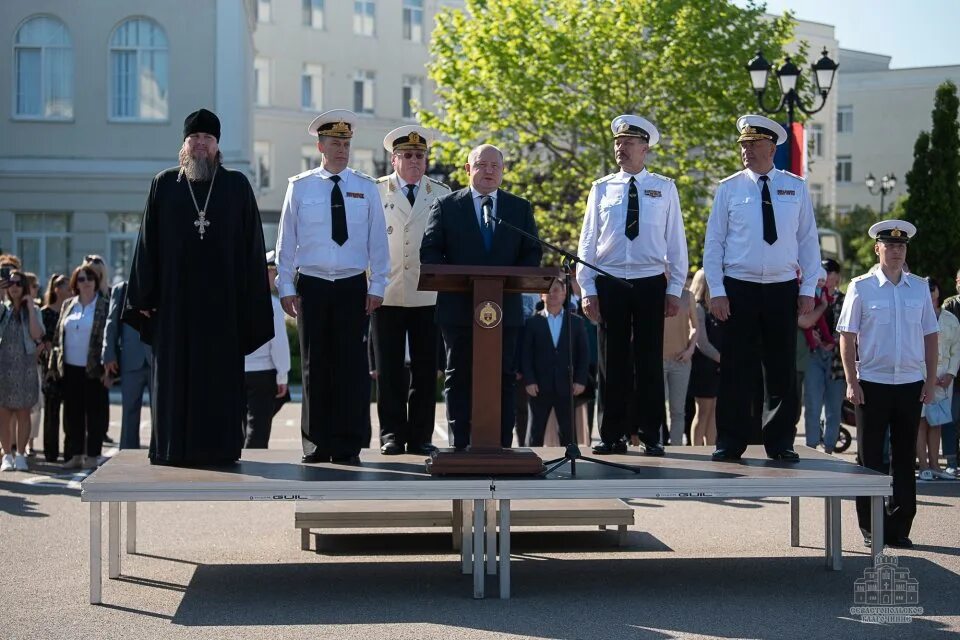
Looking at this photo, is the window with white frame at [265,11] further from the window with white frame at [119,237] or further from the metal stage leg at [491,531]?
the metal stage leg at [491,531]

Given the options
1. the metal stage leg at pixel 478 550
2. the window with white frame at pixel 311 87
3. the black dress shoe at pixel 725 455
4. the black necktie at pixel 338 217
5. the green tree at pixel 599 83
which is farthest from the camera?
the window with white frame at pixel 311 87

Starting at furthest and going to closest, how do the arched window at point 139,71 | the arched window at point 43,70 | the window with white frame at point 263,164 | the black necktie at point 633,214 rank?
the window with white frame at point 263,164
the arched window at point 139,71
the arched window at point 43,70
the black necktie at point 633,214

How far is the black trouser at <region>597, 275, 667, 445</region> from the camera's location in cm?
986

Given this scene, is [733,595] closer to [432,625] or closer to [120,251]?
[432,625]

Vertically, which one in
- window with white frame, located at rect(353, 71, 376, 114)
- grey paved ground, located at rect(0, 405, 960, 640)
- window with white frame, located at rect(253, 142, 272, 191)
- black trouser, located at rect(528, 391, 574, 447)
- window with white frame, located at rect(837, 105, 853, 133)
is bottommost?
grey paved ground, located at rect(0, 405, 960, 640)

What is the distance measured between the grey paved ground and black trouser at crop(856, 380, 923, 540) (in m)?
0.29

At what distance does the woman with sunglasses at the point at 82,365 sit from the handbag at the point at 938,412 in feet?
27.0

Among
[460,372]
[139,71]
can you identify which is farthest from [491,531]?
[139,71]

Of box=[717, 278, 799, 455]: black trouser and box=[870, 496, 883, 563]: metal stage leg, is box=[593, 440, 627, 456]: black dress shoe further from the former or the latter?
box=[870, 496, 883, 563]: metal stage leg

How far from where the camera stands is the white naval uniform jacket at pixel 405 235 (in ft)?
33.3

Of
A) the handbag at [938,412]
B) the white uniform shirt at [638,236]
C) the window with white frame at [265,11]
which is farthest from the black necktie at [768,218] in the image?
the window with white frame at [265,11]

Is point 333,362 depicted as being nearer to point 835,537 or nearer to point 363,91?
point 835,537

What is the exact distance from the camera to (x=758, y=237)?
9.54 metres

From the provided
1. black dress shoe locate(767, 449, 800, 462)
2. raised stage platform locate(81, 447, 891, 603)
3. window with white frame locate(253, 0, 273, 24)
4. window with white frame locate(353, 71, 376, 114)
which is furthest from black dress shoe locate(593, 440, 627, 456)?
window with white frame locate(353, 71, 376, 114)
